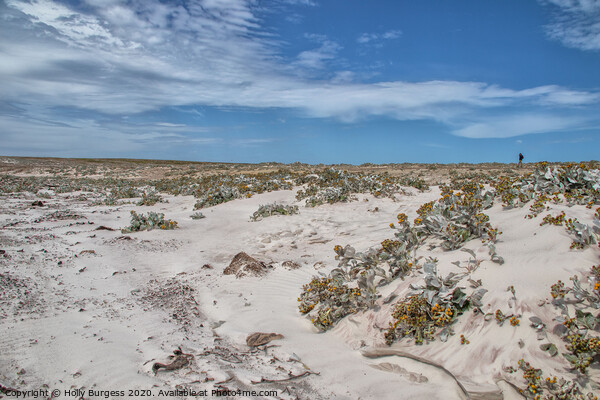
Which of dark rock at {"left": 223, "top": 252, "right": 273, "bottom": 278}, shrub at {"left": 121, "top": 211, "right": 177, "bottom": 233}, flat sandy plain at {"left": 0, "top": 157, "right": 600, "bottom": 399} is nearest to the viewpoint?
flat sandy plain at {"left": 0, "top": 157, "right": 600, "bottom": 399}

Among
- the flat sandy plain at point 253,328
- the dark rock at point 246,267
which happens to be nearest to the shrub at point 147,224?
the flat sandy plain at point 253,328

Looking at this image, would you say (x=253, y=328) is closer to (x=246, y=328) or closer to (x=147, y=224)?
(x=246, y=328)

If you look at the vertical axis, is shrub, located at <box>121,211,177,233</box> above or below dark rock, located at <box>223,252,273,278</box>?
above

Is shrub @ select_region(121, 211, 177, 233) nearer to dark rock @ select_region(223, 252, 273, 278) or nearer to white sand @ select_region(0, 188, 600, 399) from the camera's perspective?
white sand @ select_region(0, 188, 600, 399)

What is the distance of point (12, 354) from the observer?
3.17m

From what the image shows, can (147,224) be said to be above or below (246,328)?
above

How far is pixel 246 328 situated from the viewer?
4258 mm

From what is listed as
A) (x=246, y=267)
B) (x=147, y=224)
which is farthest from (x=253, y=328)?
(x=147, y=224)

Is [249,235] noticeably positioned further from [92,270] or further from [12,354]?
[12,354]

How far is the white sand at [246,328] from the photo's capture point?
294 cm

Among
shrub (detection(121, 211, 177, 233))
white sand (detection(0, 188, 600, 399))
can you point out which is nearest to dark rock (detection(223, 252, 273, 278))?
white sand (detection(0, 188, 600, 399))

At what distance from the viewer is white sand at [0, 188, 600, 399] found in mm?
2936

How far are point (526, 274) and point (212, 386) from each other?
3269 millimetres

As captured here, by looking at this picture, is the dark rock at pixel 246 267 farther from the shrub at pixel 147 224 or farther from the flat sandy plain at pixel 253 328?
the shrub at pixel 147 224
